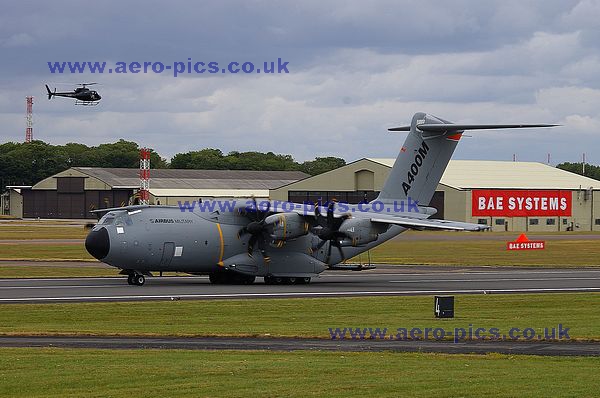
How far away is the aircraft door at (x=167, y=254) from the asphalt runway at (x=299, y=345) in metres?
17.7

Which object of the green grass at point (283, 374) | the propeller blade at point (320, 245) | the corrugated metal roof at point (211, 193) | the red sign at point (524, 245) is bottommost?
the green grass at point (283, 374)

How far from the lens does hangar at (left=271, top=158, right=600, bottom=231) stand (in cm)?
11225

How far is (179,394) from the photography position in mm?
17422

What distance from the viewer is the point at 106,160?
566ft

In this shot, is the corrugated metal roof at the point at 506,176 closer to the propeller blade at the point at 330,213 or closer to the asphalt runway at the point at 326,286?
the asphalt runway at the point at 326,286

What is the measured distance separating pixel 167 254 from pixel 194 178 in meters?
96.4

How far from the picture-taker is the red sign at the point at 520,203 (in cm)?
11238

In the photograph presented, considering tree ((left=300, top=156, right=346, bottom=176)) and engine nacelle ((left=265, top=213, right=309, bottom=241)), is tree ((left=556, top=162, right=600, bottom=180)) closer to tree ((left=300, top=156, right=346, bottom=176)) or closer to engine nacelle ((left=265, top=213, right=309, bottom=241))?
tree ((left=300, top=156, right=346, bottom=176))

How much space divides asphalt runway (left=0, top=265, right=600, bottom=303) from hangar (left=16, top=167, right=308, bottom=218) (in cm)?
6797

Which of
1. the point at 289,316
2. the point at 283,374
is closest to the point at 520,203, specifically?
the point at 289,316

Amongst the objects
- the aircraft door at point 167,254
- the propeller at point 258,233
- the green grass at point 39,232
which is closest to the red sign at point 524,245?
the propeller at point 258,233

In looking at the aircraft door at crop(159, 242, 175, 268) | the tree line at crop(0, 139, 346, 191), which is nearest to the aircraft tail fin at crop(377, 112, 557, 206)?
the aircraft door at crop(159, 242, 175, 268)

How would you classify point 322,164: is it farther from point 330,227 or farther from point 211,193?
point 330,227

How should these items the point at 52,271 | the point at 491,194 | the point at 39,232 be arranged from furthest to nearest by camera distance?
the point at 491,194 < the point at 39,232 < the point at 52,271
